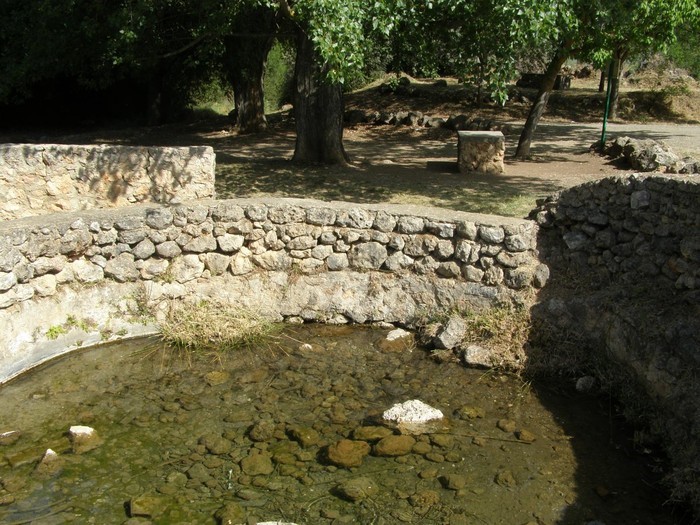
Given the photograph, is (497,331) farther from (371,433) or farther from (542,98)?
(542,98)

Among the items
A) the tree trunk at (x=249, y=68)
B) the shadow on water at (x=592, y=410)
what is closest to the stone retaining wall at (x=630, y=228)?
the shadow on water at (x=592, y=410)

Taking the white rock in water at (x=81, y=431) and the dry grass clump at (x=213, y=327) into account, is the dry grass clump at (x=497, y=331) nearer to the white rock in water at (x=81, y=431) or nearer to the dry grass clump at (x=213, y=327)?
the dry grass clump at (x=213, y=327)

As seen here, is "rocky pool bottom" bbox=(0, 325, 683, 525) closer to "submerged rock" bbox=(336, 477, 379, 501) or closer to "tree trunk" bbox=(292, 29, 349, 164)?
"submerged rock" bbox=(336, 477, 379, 501)

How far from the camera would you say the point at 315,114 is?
40.7 ft

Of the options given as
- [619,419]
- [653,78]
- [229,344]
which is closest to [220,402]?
[229,344]

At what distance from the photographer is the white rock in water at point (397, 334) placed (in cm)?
731

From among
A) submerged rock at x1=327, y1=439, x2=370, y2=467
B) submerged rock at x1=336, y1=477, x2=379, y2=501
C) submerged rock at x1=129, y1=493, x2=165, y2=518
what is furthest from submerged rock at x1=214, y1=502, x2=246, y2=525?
submerged rock at x1=327, y1=439, x2=370, y2=467

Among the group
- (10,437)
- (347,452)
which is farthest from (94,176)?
(347,452)

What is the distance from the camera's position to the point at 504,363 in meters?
6.68

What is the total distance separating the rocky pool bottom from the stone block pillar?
582 centimetres

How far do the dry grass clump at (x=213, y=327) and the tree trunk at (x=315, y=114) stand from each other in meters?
5.66

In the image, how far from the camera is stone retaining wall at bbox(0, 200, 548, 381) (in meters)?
7.07

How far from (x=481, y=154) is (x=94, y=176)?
6.48m

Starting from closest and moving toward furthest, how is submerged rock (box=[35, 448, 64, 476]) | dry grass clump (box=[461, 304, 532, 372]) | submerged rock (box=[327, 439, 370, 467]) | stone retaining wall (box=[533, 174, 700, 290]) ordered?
submerged rock (box=[35, 448, 64, 476]), submerged rock (box=[327, 439, 370, 467]), stone retaining wall (box=[533, 174, 700, 290]), dry grass clump (box=[461, 304, 532, 372])
